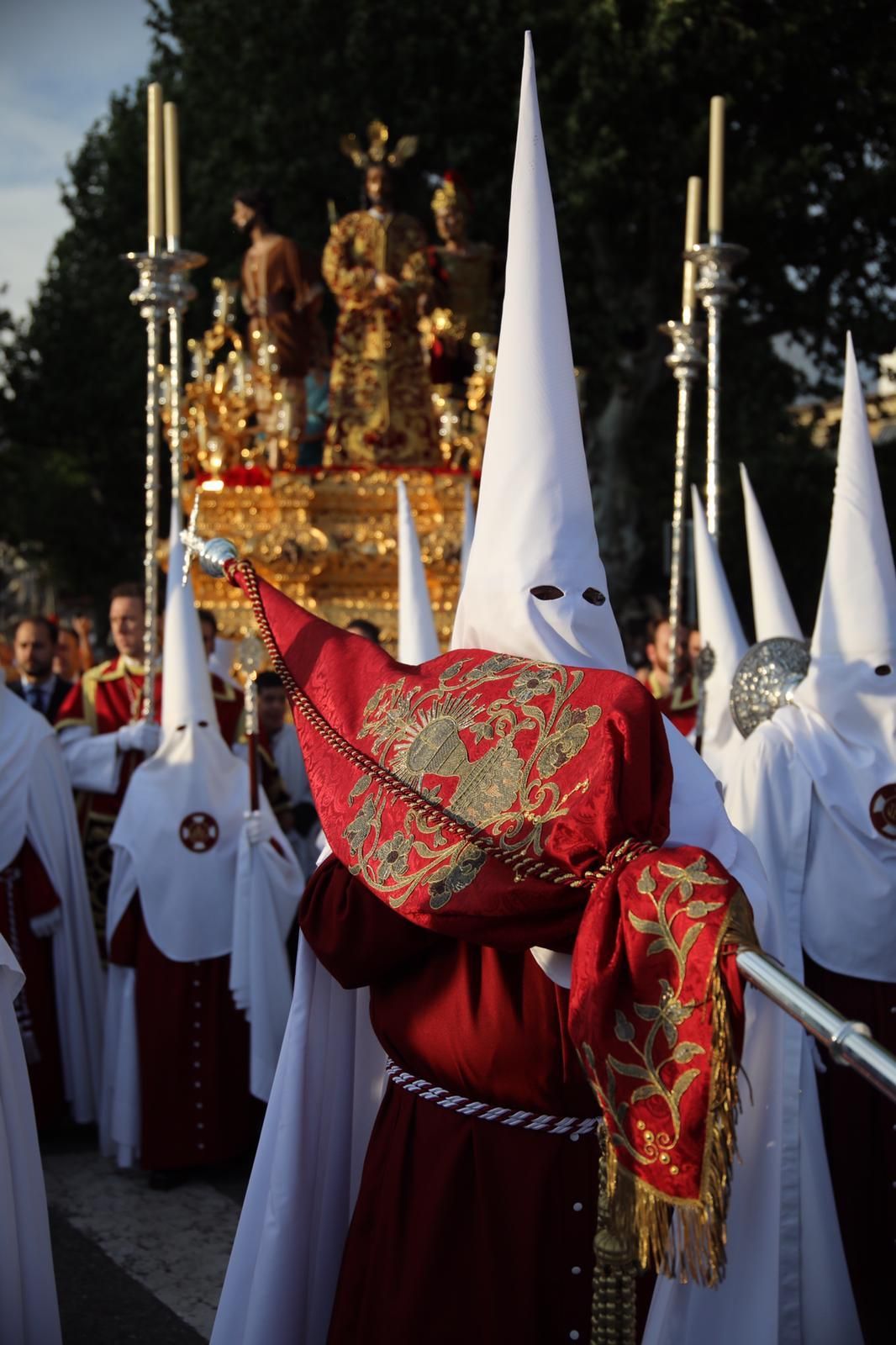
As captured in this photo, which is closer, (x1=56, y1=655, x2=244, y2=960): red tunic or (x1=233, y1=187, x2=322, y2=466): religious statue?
(x1=56, y1=655, x2=244, y2=960): red tunic

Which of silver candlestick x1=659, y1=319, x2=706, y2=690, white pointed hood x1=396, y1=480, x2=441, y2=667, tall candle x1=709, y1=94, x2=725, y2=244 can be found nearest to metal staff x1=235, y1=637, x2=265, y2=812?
white pointed hood x1=396, y1=480, x2=441, y2=667

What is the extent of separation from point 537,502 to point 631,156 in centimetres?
1442

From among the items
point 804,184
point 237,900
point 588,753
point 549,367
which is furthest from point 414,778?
point 804,184

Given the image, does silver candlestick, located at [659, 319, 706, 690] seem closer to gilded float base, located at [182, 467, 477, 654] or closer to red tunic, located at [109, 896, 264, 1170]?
red tunic, located at [109, 896, 264, 1170]

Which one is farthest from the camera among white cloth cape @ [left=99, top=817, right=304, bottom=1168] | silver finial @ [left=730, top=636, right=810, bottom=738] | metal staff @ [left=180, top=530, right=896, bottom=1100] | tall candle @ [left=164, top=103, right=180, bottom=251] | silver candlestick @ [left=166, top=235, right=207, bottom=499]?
silver candlestick @ [left=166, top=235, right=207, bottom=499]

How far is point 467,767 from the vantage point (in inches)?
98.1

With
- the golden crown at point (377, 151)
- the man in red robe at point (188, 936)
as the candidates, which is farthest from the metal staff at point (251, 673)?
the golden crown at point (377, 151)

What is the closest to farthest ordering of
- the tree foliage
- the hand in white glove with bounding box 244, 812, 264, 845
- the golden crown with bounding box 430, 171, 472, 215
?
the hand in white glove with bounding box 244, 812, 264, 845
the golden crown with bounding box 430, 171, 472, 215
the tree foliage

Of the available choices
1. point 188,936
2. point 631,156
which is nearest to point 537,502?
point 188,936

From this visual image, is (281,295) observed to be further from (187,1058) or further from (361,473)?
(187,1058)

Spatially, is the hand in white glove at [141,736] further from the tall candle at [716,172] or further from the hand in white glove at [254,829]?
the tall candle at [716,172]

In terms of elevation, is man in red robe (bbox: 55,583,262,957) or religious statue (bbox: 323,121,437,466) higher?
religious statue (bbox: 323,121,437,466)

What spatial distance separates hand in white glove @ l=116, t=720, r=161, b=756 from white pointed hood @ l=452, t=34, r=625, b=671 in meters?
3.64

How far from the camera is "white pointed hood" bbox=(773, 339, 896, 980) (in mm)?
4273
